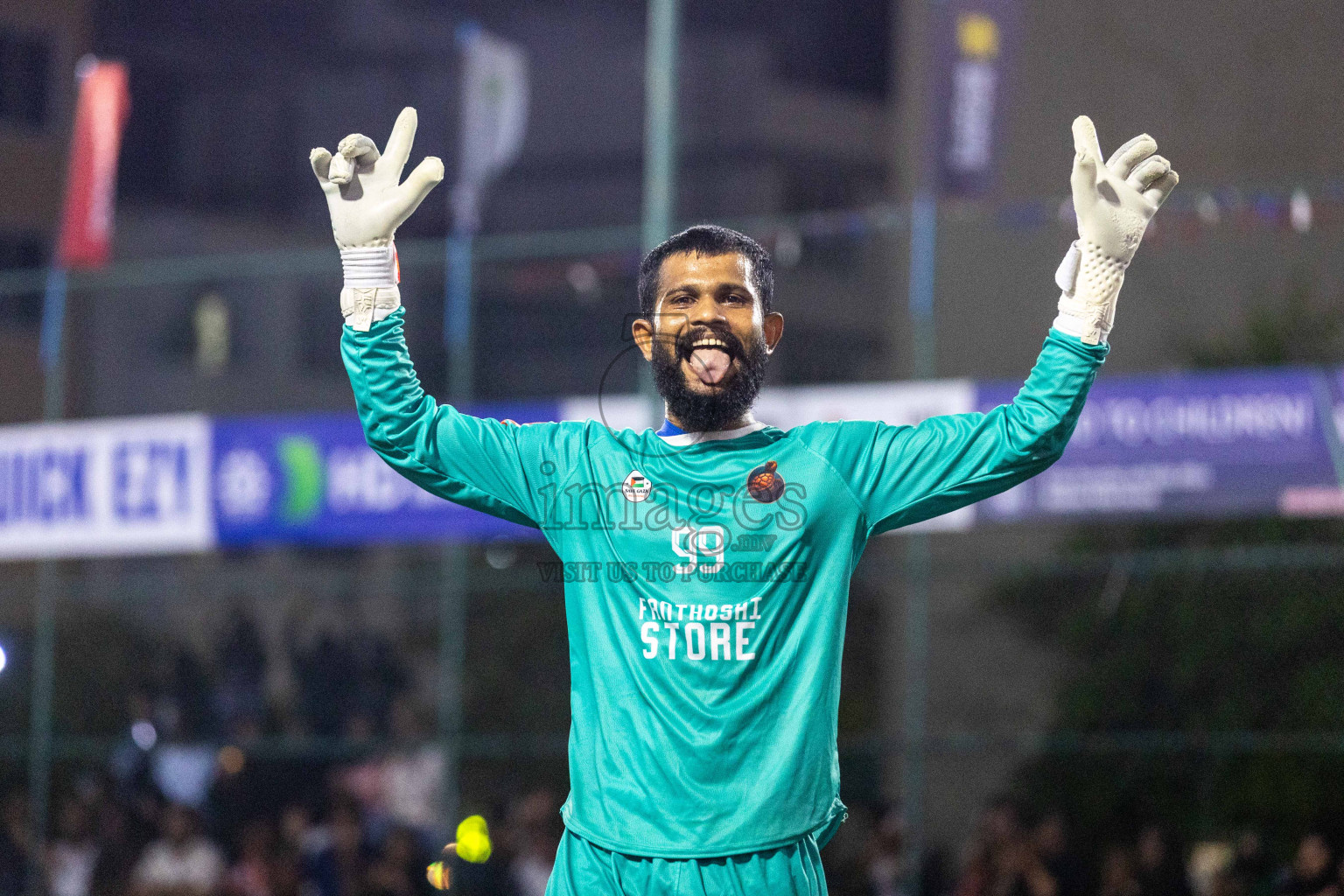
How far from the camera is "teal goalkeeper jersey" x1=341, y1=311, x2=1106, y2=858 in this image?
3219 millimetres

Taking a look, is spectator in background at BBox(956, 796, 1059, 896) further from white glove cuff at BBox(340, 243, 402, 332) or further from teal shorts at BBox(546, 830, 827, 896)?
white glove cuff at BBox(340, 243, 402, 332)

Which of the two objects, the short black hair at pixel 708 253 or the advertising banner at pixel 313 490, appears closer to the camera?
the short black hair at pixel 708 253

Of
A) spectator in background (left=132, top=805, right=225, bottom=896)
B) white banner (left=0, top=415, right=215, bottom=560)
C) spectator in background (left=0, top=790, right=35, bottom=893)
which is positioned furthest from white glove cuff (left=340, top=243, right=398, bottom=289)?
spectator in background (left=0, top=790, right=35, bottom=893)

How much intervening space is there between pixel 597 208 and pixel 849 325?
6.17m

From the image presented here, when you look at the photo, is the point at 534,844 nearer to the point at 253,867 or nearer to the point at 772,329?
the point at 253,867

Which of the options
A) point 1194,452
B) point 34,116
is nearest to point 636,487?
point 1194,452

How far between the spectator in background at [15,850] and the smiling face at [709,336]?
9565 millimetres

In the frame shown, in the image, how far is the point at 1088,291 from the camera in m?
3.28

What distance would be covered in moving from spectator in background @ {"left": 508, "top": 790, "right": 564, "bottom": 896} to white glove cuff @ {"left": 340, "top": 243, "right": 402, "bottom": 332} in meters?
6.58

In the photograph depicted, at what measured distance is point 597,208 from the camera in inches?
1534

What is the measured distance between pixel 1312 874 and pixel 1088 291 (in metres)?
6.08

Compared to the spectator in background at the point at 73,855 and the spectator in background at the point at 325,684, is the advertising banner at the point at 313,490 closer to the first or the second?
the spectator in background at the point at 73,855

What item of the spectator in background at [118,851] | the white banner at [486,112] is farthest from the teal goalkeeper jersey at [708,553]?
the spectator in background at [118,851]

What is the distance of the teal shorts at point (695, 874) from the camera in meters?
3.18
